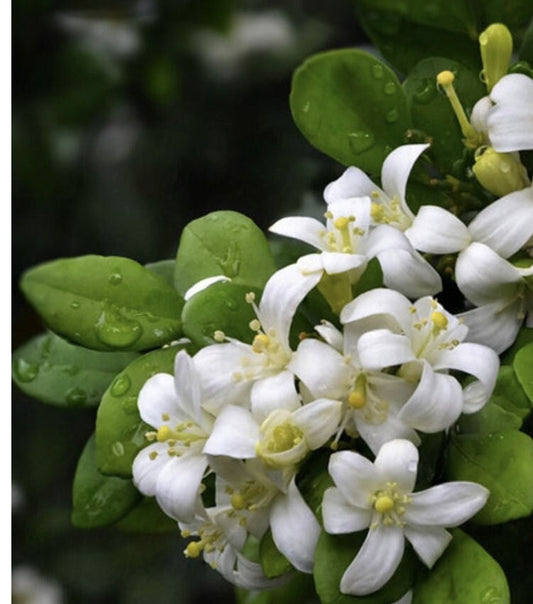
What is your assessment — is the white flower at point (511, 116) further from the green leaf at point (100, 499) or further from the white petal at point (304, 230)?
the green leaf at point (100, 499)

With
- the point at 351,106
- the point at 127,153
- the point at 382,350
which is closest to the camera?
the point at 382,350

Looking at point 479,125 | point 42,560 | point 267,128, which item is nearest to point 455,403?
point 479,125

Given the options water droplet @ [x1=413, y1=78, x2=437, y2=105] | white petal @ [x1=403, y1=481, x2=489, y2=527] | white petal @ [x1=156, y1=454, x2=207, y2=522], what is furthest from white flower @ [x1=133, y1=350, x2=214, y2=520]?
water droplet @ [x1=413, y1=78, x2=437, y2=105]

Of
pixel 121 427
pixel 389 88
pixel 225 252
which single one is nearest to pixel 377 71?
pixel 389 88

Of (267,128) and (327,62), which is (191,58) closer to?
(267,128)

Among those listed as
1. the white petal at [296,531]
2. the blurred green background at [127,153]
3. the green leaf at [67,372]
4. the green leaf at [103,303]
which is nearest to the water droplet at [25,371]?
the green leaf at [67,372]

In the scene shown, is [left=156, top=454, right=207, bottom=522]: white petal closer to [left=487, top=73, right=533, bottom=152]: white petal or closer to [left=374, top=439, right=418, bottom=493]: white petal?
[left=374, top=439, right=418, bottom=493]: white petal

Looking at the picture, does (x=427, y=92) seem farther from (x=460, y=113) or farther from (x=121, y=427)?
(x=121, y=427)
